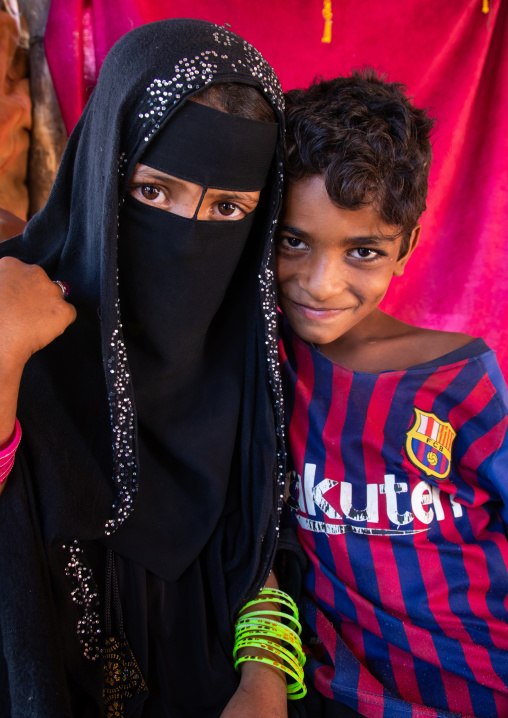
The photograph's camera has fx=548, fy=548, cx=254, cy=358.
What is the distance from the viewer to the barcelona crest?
1339 mm

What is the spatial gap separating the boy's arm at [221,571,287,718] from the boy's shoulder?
75cm

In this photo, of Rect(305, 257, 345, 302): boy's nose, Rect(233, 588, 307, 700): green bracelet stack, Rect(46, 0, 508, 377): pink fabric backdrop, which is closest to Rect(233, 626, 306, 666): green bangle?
Rect(233, 588, 307, 700): green bracelet stack

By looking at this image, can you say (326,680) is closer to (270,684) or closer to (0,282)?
(270,684)

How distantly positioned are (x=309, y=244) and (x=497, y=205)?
1285mm

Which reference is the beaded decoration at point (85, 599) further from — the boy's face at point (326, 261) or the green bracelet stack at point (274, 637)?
the boy's face at point (326, 261)

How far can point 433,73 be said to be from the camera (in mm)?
2100

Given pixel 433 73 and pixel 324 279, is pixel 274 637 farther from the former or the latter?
pixel 433 73

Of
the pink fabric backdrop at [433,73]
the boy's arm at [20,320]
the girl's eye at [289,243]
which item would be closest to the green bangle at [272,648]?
the boy's arm at [20,320]

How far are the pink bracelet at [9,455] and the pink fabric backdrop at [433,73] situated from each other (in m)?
1.45

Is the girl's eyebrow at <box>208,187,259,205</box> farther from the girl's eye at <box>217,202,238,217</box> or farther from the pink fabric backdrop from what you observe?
the pink fabric backdrop

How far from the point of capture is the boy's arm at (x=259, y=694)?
1093mm

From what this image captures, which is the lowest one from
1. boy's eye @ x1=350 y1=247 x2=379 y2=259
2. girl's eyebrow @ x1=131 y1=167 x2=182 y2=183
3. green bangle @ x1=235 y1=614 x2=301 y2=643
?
green bangle @ x1=235 y1=614 x2=301 y2=643

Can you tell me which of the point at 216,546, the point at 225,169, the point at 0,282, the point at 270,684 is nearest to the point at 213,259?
the point at 225,169

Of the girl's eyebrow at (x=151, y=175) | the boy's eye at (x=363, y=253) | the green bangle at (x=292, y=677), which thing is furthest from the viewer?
the boy's eye at (x=363, y=253)
